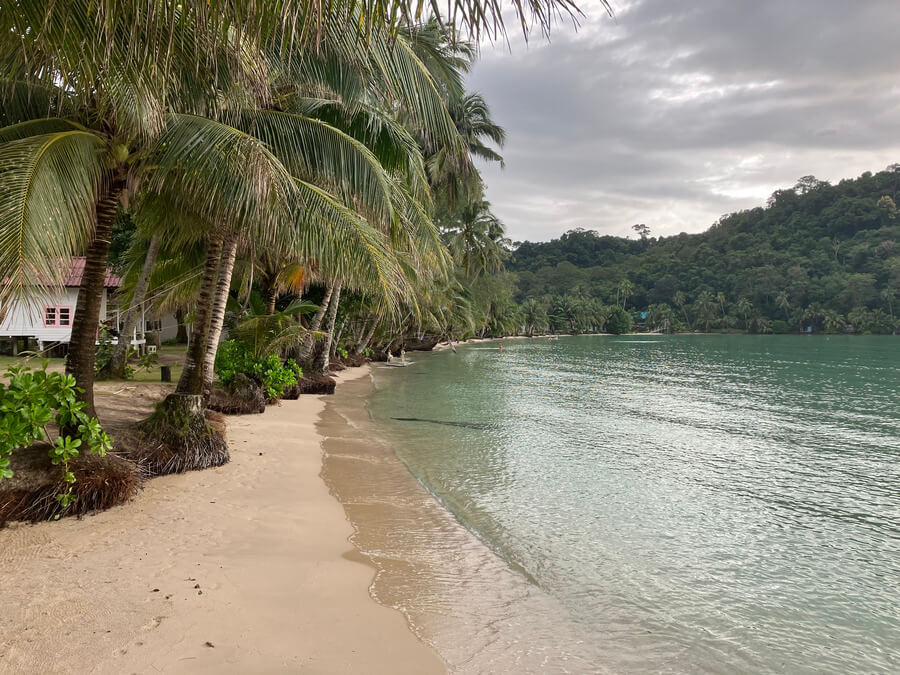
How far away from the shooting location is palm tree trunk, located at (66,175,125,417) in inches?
231

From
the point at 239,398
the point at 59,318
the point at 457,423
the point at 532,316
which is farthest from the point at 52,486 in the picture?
the point at 532,316

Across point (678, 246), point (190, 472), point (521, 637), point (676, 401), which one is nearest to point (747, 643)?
point (521, 637)

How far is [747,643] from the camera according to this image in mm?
4469

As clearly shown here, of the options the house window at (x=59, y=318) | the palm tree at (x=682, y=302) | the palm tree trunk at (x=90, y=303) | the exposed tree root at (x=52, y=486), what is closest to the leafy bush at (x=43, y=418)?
the exposed tree root at (x=52, y=486)

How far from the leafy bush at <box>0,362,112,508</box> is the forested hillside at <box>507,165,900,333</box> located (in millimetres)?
89512

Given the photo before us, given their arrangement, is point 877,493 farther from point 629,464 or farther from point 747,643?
point 747,643

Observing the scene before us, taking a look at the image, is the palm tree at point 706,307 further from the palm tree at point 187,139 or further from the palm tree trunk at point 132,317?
the palm tree at point 187,139

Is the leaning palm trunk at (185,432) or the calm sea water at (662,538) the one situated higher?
the leaning palm trunk at (185,432)

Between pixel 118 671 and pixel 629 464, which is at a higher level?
pixel 118 671

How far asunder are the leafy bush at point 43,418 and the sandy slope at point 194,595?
63 centimetres

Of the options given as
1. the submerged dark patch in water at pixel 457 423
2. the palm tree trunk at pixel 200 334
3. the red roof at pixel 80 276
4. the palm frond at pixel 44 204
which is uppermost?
the red roof at pixel 80 276

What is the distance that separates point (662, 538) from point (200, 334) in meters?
6.84

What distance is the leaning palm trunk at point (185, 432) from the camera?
6.85 meters

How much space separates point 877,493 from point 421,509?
7804mm
